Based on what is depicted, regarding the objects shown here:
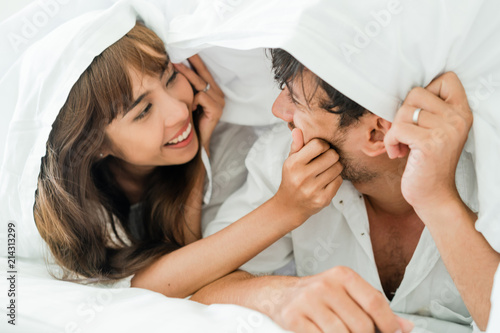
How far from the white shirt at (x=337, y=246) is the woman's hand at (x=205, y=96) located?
5.8 inches

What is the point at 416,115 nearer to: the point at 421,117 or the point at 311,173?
the point at 421,117

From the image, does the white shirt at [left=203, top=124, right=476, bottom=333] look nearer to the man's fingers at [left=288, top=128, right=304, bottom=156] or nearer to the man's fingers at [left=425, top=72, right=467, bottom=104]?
the man's fingers at [left=288, top=128, right=304, bottom=156]

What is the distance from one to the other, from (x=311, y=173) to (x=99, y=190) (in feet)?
2.21

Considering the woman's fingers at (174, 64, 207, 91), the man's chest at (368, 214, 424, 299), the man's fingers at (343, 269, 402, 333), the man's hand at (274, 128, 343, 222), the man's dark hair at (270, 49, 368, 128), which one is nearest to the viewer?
the man's fingers at (343, 269, 402, 333)


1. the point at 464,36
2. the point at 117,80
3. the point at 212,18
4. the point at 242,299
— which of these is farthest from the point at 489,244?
the point at 117,80

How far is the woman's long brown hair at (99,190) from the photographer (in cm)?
125

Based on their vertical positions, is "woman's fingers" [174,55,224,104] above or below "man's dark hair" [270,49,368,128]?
below

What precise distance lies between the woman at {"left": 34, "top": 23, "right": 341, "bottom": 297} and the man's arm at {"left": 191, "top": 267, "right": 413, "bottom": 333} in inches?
9.3

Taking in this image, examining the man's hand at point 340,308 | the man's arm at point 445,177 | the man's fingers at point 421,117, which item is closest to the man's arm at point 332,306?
the man's hand at point 340,308

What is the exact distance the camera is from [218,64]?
143cm

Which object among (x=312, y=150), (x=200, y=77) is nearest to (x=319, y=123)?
(x=312, y=150)

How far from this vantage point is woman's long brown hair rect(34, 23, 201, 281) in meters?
1.25

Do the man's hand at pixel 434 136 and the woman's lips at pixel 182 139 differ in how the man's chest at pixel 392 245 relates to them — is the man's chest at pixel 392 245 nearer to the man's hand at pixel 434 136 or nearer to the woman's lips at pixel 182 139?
the man's hand at pixel 434 136

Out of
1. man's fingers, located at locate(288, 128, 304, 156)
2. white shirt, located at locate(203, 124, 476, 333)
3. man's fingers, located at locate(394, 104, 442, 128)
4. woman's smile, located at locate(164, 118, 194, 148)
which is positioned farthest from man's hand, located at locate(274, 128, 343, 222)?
woman's smile, located at locate(164, 118, 194, 148)
